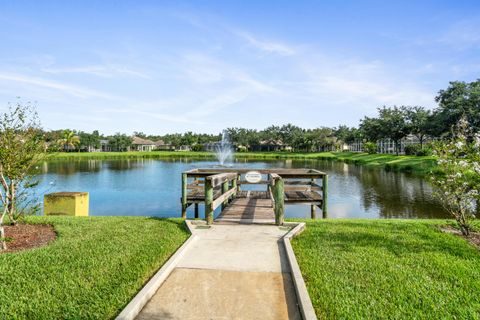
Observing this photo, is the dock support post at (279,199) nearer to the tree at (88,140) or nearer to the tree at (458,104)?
the tree at (458,104)

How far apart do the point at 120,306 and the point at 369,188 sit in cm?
2280

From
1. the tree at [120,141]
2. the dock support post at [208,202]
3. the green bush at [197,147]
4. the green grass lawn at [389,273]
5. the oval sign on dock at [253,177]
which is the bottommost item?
the green grass lawn at [389,273]

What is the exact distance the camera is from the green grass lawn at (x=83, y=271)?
11.8ft

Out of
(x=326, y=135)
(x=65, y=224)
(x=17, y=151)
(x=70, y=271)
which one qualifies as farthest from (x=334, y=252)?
(x=326, y=135)

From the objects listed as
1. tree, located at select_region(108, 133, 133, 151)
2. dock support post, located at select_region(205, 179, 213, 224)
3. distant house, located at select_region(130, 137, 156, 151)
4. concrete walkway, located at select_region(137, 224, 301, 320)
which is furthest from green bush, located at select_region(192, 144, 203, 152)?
concrete walkway, located at select_region(137, 224, 301, 320)

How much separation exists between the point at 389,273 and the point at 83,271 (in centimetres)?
469

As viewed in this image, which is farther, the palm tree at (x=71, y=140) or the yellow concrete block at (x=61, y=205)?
the palm tree at (x=71, y=140)

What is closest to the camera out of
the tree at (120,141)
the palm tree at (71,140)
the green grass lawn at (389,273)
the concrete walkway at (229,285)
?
the concrete walkway at (229,285)

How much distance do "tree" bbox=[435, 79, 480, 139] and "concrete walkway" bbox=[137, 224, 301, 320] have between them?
4046 centimetres

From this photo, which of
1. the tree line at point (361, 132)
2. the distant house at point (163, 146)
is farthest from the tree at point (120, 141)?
the distant house at point (163, 146)

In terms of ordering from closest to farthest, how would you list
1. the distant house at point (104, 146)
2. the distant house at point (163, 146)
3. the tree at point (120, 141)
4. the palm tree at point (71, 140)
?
the palm tree at point (71, 140) → the tree at point (120, 141) → the distant house at point (104, 146) → the distant house at point (163, 146)

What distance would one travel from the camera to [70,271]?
462cm

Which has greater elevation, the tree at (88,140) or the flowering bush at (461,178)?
the tree at (88,140)

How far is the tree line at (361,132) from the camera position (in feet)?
127
